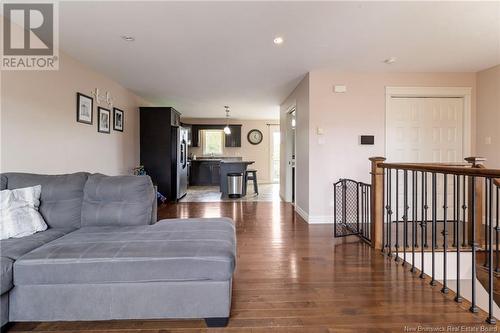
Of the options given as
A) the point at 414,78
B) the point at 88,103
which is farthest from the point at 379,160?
the point at 88,103

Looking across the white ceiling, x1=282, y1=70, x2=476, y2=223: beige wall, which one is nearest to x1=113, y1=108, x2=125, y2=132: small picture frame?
the white ceiling

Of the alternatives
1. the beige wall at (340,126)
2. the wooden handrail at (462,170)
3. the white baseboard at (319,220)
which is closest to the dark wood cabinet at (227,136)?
the beige wall at (340,126)

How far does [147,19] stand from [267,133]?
24.5 ft

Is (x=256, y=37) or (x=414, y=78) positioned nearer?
(x=256, y=37)

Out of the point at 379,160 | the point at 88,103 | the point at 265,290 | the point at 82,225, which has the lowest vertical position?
the point at 265,290

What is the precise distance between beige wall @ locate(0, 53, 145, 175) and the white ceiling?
12.7 inches

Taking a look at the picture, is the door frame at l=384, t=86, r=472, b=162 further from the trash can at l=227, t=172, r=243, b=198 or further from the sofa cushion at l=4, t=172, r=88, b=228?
the sofa cushion at l=4, t=172, r=88, b=228

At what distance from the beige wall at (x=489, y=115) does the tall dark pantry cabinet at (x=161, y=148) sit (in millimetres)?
5512

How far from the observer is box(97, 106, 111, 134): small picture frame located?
4336 mm

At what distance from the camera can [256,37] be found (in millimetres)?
2916

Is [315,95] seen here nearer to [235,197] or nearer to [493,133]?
[493,133]

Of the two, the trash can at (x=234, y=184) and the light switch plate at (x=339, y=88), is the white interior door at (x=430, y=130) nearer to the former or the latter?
the light switch plate at (x=339, y=88)

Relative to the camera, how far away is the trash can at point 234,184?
6.60 metres

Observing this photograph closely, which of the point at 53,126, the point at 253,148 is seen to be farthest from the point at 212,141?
the point at 53,126
